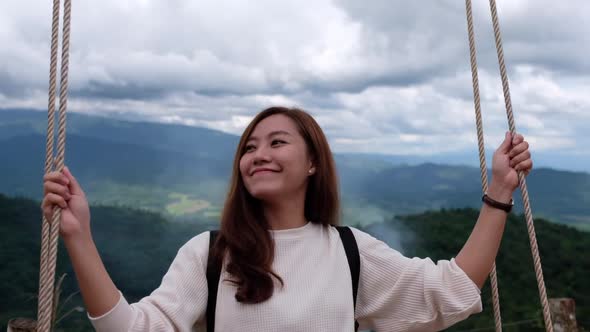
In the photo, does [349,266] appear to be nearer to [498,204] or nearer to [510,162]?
[498,204]

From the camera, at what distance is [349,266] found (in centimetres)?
184

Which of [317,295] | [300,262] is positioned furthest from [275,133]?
[317,295]

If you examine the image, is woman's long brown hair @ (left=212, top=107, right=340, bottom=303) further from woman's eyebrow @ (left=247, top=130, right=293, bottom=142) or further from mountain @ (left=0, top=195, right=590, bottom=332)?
mountain @ (left=0, top=195, right=590, bottom=332)

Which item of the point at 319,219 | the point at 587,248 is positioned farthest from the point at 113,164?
the point at 319,219

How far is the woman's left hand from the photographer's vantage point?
1.87m

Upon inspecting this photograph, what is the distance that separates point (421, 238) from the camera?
4069 centimetres

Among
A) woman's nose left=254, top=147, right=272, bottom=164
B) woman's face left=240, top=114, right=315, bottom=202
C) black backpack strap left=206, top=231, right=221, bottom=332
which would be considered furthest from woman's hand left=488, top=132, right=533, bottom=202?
black backpack strap left=206, top=231, right=221, bottom=332

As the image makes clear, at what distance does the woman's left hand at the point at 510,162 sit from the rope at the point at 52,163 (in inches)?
48.5

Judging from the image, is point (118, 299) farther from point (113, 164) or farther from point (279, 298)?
point (113, 164)

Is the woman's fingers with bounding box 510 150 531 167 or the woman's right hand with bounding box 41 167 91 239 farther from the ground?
the woman's fingers with bounding box 510 150 531 167

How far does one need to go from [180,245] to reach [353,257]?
1285 inches

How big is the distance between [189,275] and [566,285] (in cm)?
3627

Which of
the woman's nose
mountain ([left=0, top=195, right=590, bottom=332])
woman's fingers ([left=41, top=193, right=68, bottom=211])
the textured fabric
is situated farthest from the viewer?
mountain ([left=0, top=195, right=590, bottom=332])

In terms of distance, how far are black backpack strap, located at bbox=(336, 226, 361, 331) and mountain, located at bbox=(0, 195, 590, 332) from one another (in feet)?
84.0
